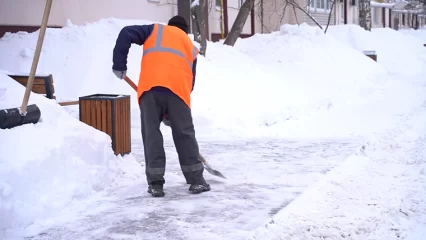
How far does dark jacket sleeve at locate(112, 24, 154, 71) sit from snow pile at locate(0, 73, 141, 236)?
0.83 m

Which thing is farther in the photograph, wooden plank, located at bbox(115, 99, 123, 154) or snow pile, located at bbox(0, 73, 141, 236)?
wooden plank, located at bbox(115, 99, 123, 154)

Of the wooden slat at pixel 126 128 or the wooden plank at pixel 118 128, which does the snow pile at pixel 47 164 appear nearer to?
the wooden plank at pixel 118 128

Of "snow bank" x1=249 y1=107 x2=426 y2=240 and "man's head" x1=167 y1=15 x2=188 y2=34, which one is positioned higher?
"man's head" x1=167 y1=15 x2=188 y2=34

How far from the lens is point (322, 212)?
5.12m

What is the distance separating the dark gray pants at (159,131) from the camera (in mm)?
5715

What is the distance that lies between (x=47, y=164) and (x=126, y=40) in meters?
1.36

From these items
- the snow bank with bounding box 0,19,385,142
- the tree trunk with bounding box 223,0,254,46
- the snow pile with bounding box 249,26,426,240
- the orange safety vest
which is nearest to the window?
the tree trunk with bounding box 223,0,254,46

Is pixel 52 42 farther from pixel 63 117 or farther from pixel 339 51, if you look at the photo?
pixel 339 51

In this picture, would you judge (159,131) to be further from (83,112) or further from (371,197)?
(371,197)

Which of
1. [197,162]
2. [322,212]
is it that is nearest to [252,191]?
[197,162]

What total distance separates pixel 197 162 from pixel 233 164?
5.19ft

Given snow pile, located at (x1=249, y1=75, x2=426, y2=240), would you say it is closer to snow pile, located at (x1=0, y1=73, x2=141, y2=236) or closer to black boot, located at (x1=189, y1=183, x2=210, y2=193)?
black boot, located at (x1=189, y1=183, x2=210, y2=193)

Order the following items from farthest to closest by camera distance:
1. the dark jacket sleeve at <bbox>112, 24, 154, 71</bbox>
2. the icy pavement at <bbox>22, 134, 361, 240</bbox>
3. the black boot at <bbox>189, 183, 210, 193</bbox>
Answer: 1. the black boot at <bbox>189, 183, 210, 193</bbox>
2. the dark jacket sleeve at <bbox>112, 24, 154, 71</bbox>
3. the icy pavement at <bbox>22, 134, 361, 240</bbox>

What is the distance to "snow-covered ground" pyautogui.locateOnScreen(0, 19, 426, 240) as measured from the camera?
4.75 m
